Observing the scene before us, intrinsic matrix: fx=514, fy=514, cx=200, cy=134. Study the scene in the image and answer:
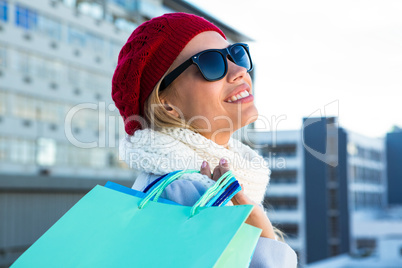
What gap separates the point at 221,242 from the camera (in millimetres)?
951

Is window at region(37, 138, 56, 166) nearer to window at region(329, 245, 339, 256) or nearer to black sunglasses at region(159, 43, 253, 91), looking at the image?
black sunglasses at region(159, 43, 253, 91)

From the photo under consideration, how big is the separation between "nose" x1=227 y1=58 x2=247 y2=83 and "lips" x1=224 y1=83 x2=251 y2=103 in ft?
0.09

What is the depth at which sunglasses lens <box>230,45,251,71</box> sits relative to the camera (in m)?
1.59

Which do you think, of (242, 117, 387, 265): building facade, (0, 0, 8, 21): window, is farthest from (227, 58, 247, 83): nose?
(242, 117, 387, 265): building facade

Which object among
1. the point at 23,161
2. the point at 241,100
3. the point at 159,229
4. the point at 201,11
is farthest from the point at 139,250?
the point at 201,11

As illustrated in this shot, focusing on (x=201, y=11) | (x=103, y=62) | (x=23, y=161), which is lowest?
(x=23, y=161)

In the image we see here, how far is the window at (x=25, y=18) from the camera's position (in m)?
22.9

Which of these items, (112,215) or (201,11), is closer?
(112,215)

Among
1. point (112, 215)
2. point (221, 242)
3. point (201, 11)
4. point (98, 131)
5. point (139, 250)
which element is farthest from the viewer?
point (201, 11)

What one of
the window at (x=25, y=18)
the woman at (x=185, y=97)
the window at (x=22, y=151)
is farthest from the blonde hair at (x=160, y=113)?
the window at (x=25, y=18)

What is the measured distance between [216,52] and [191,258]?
750 mm

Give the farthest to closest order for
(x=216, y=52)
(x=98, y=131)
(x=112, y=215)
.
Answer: (x=98, y=131) → (x=216, y=52) → (x=112, y=215)

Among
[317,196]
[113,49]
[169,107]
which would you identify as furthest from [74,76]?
[317,196]

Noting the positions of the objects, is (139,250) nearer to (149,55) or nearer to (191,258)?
(191,258)
